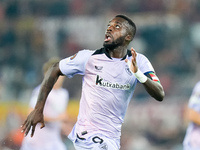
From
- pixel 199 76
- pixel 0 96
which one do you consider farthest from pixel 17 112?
pixel 199 76

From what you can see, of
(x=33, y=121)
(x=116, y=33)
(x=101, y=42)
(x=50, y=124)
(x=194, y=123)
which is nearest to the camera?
(x=33, y=121)

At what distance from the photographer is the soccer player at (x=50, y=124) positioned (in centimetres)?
858

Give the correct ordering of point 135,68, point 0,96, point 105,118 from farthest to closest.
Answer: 1. point 0,96
2. point 105,118
3. point 135,68

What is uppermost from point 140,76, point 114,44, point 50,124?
point 114,44

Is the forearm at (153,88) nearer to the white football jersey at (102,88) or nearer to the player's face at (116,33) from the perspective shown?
the white football jersey at (102,88)

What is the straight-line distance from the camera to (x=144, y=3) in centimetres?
1652

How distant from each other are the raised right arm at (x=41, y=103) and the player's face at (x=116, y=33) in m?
0.62

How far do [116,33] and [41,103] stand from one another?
110 centimetres

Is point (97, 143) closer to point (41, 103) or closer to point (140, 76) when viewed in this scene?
point (41, 103)

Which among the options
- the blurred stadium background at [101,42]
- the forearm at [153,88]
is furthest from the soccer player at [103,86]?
the blurred stadium background at [101,42]

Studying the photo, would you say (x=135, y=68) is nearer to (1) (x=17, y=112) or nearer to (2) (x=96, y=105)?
(2) (x=96, y=105)

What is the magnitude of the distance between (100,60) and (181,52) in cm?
1007

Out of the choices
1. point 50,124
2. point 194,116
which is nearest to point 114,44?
point 194,116

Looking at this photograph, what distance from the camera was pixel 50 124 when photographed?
8750mm
